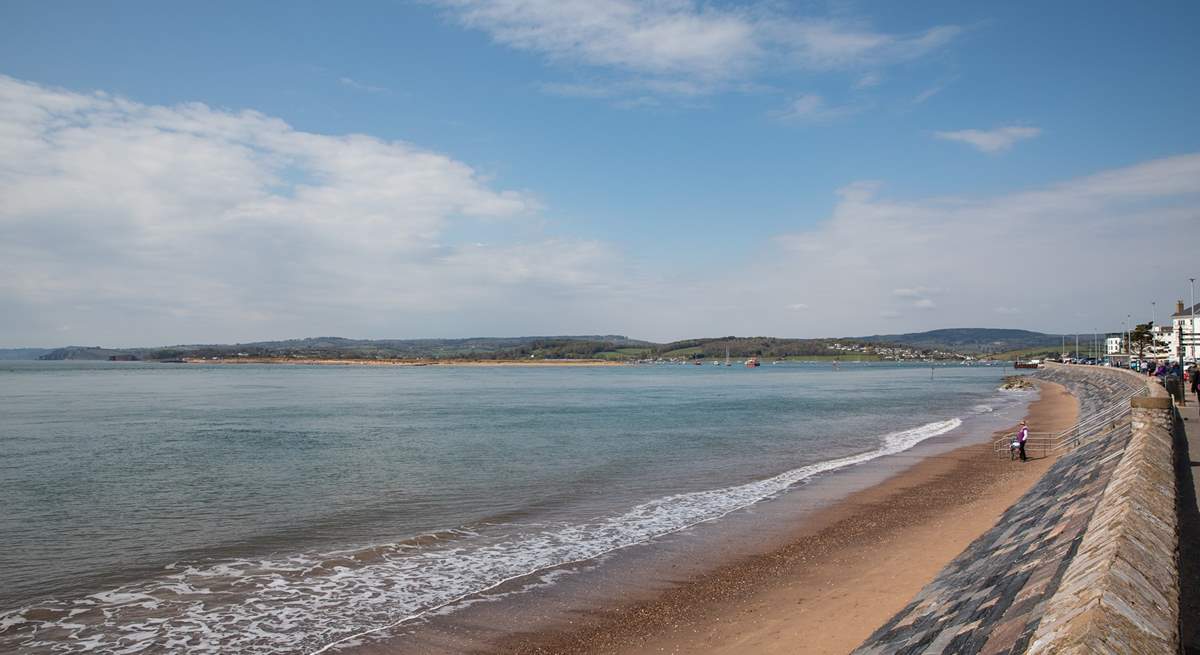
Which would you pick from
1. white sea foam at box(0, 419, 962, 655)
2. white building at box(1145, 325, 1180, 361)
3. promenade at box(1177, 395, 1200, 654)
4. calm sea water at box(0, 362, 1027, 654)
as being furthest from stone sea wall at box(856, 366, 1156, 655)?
white building at box(1145, 325, 1180, 361)

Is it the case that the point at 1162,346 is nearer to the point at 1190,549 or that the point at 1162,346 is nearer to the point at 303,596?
the point at 1190,549

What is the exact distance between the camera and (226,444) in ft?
108

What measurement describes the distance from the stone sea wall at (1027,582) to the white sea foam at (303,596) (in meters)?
7.07

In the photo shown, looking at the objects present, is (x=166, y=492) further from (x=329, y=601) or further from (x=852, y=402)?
(x=852, y=402)

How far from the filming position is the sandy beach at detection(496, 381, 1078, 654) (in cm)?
963

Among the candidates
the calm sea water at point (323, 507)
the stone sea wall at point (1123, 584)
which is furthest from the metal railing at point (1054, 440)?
the stone sea wall at point (1123, 584)

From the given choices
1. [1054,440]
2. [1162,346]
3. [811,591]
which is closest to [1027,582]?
[811,591]

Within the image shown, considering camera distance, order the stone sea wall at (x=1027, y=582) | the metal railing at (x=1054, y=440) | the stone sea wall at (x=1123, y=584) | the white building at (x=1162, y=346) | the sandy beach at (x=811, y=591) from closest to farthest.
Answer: the stone sea wall at (x=1123, y=584), the stone sea wall at (x=1027, y=582), the sandy beach at (x=811, y=591), the metal railing at (x=1054, y=440), the white building at (x=1162, y=346)

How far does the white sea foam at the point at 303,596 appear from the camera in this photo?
10172mm

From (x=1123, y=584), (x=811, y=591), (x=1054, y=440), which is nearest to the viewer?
(x=1123, y=584)

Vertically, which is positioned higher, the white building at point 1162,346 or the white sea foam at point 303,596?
the white building at point 1162,346

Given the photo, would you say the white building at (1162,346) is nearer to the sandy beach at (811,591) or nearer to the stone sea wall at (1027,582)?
the sandy beach at (811,591)

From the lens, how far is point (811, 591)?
1148cm

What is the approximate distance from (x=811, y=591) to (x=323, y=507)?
1336cm
